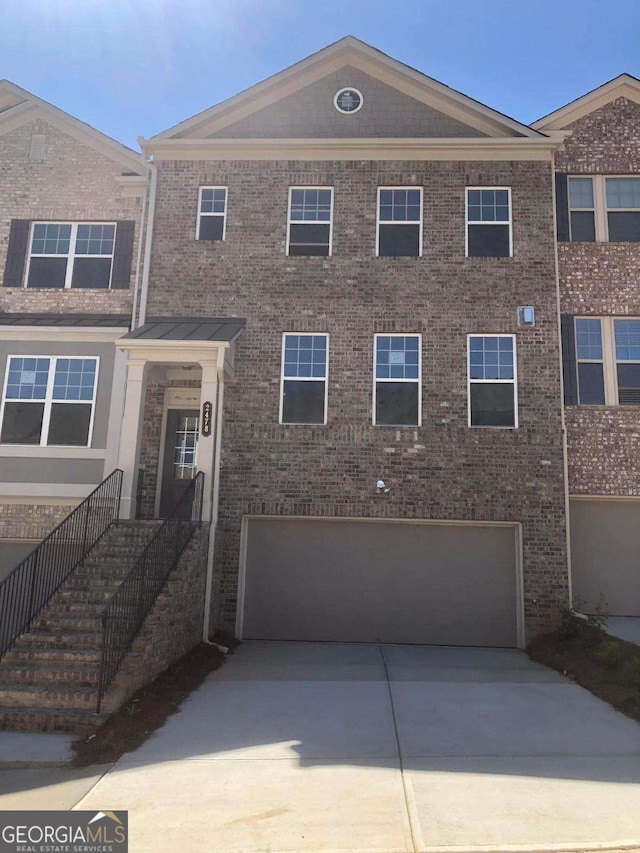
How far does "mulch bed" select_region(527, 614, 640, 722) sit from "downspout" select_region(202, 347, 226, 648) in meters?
5.12

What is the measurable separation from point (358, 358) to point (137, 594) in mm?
5930

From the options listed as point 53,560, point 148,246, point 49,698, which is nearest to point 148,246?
point 148,246

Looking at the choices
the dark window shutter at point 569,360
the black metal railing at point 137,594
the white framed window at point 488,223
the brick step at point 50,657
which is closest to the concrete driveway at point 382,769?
the black metal railing at point 137,594

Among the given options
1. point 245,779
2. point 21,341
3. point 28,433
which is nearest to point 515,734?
point 245,779

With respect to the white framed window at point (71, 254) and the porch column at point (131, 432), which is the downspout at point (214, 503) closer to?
the porch column at point (131, 432)

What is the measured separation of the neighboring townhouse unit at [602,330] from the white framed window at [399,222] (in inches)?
108

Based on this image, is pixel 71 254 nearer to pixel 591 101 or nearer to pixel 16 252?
pixel 16 252

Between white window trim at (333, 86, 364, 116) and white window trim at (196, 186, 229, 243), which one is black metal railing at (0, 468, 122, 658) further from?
white window trim at (333, 86, 364, 116)

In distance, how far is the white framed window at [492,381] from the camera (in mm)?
12008

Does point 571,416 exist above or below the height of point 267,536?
above

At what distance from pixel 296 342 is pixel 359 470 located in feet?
8.68

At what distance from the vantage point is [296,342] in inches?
493

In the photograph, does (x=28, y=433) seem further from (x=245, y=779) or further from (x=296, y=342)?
(x=245, y=779)

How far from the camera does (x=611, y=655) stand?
28.7ft
